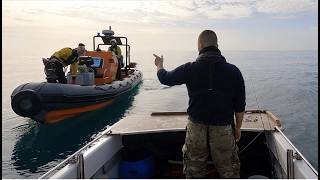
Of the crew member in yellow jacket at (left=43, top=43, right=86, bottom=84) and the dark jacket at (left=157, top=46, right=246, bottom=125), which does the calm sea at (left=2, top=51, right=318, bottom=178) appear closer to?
the crew member in yellow jacket at (left=43, top=43, right=86, bottom=84)

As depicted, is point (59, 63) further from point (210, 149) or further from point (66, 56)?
point (210, 149)

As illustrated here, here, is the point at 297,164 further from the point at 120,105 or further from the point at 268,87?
the point at 268,87

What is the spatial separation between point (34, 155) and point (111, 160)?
459 centimetres

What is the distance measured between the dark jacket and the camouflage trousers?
0.08 m

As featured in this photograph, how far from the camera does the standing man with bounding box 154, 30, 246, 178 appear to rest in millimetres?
3186

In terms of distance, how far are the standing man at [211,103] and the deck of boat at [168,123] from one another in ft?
3.71

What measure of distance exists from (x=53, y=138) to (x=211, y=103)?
24.8ft

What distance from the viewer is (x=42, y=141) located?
31.4 feet

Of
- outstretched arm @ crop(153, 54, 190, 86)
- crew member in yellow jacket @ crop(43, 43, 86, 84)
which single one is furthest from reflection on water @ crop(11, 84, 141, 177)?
outstretched arm @ crop(153, 54, 190, 86)

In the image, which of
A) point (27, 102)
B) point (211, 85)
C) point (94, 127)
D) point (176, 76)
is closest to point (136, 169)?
point (176, 76)

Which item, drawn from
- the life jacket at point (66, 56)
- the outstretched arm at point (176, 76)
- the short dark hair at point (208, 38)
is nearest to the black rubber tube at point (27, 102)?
the life jacket at point (66, 56)

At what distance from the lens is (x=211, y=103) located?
3.23 meters

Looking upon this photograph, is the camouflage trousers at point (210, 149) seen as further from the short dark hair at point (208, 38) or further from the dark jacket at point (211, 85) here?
the short dark hair at point (208, 38)

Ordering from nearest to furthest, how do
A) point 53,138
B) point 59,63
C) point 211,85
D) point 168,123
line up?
point 211,85
point 168,123
point 53,138
point 59,63
